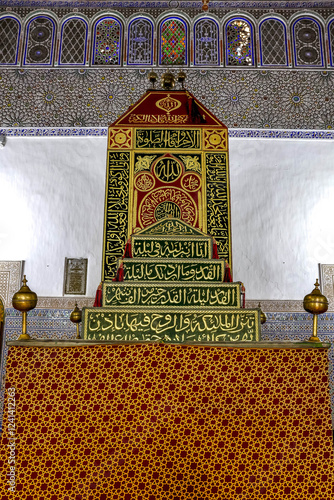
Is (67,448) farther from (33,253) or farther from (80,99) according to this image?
(80,99)

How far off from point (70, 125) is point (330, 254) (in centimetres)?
287

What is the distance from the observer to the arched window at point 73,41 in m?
5.48

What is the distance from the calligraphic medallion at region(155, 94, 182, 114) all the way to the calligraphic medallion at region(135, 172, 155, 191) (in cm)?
63

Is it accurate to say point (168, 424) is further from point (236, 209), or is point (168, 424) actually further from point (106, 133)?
point (106, 133)

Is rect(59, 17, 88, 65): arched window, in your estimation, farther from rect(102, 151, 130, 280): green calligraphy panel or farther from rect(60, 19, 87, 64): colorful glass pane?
rect(102, 151, 130, 280): green calligraphy panel

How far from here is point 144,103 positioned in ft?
15.2

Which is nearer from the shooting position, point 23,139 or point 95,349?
point 95,349

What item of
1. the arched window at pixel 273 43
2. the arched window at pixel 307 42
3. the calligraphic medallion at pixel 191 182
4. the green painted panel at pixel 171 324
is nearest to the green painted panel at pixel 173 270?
the green painted panel at pixel 171 324

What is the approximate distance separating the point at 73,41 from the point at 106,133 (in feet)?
4.08

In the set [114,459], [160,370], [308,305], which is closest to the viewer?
[114,459]

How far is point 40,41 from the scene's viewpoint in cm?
556

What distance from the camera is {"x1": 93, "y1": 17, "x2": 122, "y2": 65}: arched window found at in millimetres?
5500

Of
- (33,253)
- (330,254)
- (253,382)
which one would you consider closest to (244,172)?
(330,254)

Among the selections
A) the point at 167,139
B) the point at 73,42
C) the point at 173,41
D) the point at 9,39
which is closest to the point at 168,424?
the point at 167,139
